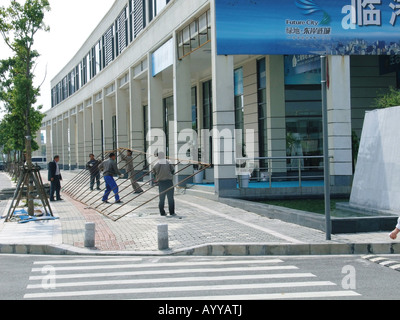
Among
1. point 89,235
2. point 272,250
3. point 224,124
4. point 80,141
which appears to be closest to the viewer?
point 272,250

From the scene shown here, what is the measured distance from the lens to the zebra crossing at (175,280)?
6.70 m

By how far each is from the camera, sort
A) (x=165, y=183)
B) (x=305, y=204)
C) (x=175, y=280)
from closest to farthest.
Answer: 1. (x=175, y=280)
2. (x=165, y=183)
3. (x=305, y=204)

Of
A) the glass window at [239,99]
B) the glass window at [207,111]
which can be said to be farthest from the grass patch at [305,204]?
the glass window at [207,111]

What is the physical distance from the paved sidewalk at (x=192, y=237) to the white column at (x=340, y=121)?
5.41 m

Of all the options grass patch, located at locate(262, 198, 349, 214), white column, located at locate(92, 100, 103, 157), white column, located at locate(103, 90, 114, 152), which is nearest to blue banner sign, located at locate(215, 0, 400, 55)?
grass patch, located at locate(262, 198, 349, 214)

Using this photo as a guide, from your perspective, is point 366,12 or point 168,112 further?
point 168,112

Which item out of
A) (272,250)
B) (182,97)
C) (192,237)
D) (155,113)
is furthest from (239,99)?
(272,250)

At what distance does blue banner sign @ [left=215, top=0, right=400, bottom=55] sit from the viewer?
18.3 m

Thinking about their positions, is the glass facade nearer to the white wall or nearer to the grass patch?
the grass patch

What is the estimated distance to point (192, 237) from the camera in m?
11.2

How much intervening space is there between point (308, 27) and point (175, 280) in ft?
45.6

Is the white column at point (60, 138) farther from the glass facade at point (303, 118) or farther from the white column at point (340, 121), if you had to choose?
the white column at point (340, 121)

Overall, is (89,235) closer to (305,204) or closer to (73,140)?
(305,204)

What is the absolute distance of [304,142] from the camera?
77.9 feet
